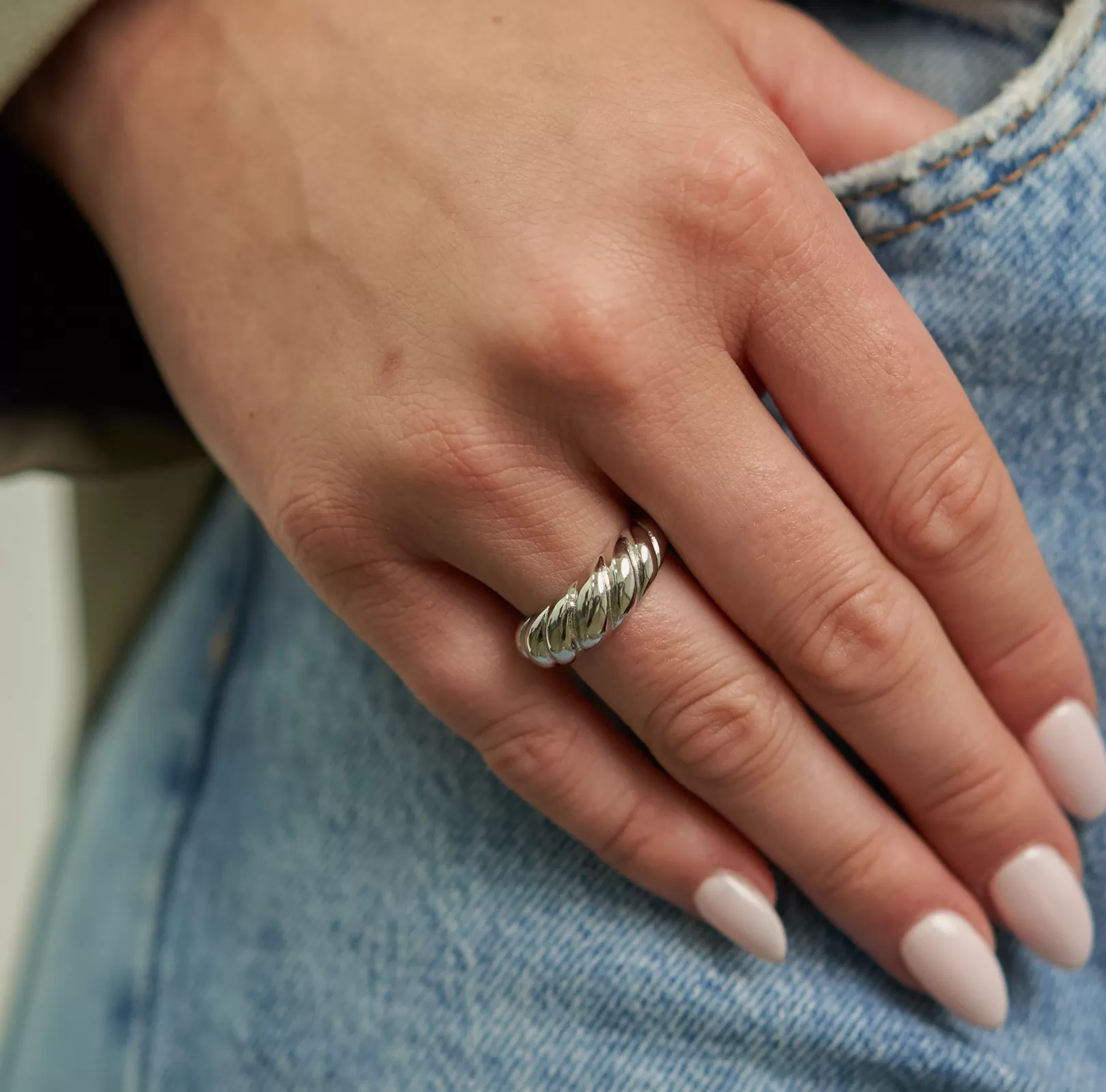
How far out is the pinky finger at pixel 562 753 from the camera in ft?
1.65

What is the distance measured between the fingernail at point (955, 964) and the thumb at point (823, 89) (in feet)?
1.38

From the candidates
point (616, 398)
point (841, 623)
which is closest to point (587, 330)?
point (616, 398)

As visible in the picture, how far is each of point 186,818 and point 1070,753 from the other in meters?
0.63

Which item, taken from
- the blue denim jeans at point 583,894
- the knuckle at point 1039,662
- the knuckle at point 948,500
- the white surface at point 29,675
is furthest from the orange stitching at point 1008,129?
the white surface at point 29,675

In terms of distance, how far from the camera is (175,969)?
71cm

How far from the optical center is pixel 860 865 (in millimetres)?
520

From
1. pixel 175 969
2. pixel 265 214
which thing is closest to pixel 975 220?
pixel 265 214

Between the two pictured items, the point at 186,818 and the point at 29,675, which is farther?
the point at 29,675

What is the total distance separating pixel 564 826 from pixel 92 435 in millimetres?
447

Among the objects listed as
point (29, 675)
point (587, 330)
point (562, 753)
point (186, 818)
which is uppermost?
point (587, 330)

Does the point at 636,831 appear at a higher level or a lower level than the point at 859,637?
lower

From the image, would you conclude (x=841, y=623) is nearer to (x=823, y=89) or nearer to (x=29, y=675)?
(x=823, y=89)

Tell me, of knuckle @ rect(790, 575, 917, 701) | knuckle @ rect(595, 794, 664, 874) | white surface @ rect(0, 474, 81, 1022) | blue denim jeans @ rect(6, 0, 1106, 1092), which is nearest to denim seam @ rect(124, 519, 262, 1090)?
blue denim jeans @ rect(6, 0, 1106, 1092)

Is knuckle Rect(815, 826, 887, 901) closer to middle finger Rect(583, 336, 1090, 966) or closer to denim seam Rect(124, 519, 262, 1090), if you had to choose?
middle finger Rect(583, 336, 1090, 966)
